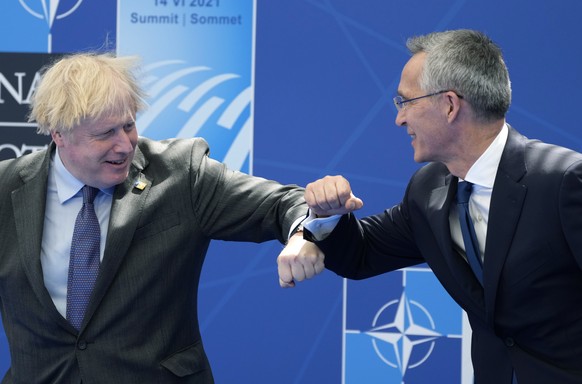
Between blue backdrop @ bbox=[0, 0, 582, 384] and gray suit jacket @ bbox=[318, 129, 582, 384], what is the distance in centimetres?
140

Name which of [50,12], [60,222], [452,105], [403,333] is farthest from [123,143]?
[403,333]

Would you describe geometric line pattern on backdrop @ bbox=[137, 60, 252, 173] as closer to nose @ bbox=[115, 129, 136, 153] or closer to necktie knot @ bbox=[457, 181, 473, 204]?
nose @ bbox=[115, 129, 136, 153]

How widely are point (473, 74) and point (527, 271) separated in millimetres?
544

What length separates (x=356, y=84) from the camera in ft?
12.3

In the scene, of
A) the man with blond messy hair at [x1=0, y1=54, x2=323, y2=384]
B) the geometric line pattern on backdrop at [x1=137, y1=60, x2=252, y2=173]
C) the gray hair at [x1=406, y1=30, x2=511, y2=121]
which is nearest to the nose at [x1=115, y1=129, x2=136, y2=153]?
the man with blond messy hair at [x1=0, y1=54, x2=323, y2=384]

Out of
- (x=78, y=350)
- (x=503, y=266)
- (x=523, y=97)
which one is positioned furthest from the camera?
(x=523, y=97)

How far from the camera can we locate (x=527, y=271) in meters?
2.16

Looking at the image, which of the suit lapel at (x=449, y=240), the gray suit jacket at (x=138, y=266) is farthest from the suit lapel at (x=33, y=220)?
the suit lapel at (x=449, y=240)

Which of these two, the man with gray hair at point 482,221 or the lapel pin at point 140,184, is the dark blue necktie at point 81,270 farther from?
the man with gray hair at point 482,221

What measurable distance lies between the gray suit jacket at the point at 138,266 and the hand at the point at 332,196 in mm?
166

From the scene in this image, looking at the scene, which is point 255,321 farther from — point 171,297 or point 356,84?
point 171,297

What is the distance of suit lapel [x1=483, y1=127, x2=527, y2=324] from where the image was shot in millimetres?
2186

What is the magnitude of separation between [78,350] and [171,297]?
28 cm

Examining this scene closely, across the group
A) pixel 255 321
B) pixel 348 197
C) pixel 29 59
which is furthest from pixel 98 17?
pixel 348 197
